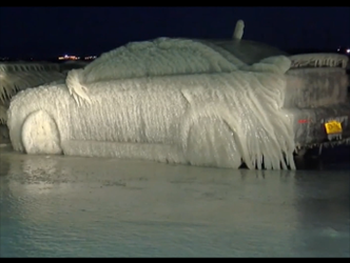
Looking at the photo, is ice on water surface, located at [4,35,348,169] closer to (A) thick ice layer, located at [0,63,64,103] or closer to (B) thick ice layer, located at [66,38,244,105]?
(B) thick ice layer, located at [66,38,244,105]

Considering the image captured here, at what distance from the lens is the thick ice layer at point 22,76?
8297 millimetres

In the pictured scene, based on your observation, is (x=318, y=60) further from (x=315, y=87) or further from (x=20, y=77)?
(x=20, y=77)

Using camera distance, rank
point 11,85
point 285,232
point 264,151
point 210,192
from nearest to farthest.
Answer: point 285,232 < point 210,192 < point 264,151 < point 11,85

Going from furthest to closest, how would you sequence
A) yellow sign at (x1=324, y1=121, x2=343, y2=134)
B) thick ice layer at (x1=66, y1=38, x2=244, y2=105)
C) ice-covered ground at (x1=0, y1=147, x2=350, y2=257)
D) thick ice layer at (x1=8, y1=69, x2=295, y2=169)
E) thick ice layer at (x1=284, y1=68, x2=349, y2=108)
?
thick ice layer at (x1=66, y1=38, x2=244, y2=105) → yellow sign at (x1=324, y1=121, x2=343, y2=134) → thick ice layer at (x1=284, y1=68, x2=349, y2=108) → thick ice layer at (x1=8, y1=69, x2=295, y2=169) → ice-covered ground at (x1=0, y1=147, x2=350, y2=257)

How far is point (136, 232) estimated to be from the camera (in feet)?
11.0

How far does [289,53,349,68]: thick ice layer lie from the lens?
5422mm

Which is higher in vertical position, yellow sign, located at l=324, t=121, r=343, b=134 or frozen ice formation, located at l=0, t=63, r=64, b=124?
frozen ice formation, located at l=0, t=63, r=64, b=124

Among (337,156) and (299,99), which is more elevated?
(299,99)

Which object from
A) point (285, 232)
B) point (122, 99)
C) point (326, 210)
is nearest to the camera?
point (285, 232)

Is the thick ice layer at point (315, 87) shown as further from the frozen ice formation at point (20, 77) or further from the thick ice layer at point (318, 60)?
the frozen ice formation at point (20, 77)

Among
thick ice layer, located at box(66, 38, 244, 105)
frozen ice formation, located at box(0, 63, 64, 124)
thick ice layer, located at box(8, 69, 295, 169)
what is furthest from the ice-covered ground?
frozen ice formation, located at box(0, 63, 64, 124)

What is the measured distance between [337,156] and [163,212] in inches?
115

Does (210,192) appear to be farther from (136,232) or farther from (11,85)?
(11,85)

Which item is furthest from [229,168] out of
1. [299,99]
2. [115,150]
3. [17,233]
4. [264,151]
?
[17,233]
